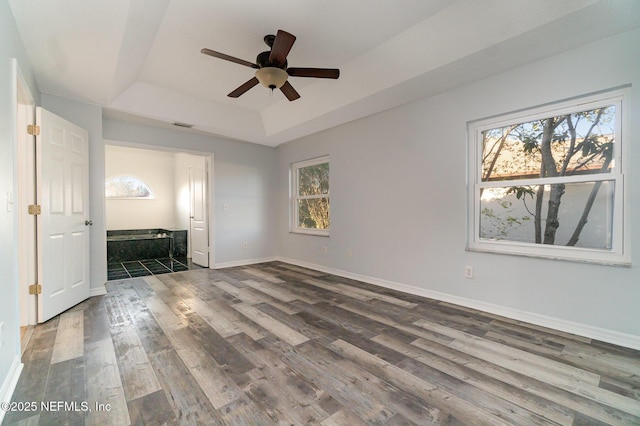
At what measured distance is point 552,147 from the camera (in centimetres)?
264

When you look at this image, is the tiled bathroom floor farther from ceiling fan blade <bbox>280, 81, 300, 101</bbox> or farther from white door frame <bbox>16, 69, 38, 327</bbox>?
ceiling fan blade <bbox>280, 81, 300, 101</bbox>

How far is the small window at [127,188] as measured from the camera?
7.08m

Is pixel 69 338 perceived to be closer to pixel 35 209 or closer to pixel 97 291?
pixel 35 209

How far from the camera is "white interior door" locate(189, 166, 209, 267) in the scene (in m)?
5.36

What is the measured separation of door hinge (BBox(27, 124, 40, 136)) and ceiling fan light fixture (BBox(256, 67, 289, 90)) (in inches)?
85.6

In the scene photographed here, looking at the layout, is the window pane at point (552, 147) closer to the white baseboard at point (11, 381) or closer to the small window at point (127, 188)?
the white baseboard at point (11, 381)

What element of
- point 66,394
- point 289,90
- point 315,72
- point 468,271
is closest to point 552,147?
point 468,271

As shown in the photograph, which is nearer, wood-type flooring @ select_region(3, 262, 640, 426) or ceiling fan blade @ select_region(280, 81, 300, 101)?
wood-type flooring @ select_region(3, 262, 640, 426)

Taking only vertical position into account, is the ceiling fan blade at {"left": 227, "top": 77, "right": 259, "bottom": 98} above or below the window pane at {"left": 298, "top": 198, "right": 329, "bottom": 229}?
above

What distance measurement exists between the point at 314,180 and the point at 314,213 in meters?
0.61

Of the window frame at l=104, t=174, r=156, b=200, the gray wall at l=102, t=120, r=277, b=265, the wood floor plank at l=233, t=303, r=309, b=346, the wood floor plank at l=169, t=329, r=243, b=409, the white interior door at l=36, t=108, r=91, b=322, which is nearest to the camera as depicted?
the wood floor plank at l=169, t=329, r=243, b=409

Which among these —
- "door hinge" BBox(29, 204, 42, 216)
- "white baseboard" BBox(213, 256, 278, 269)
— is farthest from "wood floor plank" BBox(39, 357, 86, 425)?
"white baseboard" BBox(213, 256, 278, 269)

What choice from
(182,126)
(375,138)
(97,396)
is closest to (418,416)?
(97,396)

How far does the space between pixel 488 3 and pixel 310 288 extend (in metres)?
3.44
